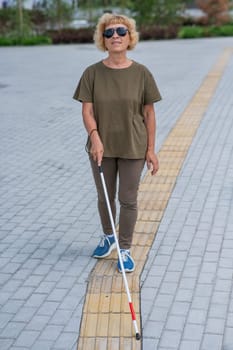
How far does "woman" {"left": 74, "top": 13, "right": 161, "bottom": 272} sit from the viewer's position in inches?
161

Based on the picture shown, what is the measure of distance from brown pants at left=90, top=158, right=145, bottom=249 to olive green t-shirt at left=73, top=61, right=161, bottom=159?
0.27ft

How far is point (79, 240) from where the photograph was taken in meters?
5.07

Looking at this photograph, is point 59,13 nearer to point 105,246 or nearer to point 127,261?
point 105,246

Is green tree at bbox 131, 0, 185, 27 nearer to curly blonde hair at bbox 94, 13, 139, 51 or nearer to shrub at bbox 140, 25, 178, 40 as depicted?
shrub at bbox 140, 25, 178, 40

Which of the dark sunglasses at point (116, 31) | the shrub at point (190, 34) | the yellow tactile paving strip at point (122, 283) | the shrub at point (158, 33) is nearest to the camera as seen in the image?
the yellow tactile paving strip at point (122, 283)

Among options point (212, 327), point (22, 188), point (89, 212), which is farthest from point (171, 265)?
point (22, 188)

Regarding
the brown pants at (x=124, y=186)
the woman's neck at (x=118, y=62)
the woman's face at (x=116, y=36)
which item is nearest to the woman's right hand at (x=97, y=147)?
the brown pants at (x=124, y=186)

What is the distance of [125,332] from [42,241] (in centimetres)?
158

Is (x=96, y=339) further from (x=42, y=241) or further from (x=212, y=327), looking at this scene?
(x=42, y=241)

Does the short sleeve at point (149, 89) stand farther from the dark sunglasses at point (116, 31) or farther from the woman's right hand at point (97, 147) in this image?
the woman's right hand at point (97, 147)

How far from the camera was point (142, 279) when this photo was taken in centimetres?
436

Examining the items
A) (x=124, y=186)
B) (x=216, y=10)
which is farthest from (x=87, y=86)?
(x=216, y=10)

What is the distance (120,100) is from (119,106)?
0.04m

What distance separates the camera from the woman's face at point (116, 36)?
4043 mm
